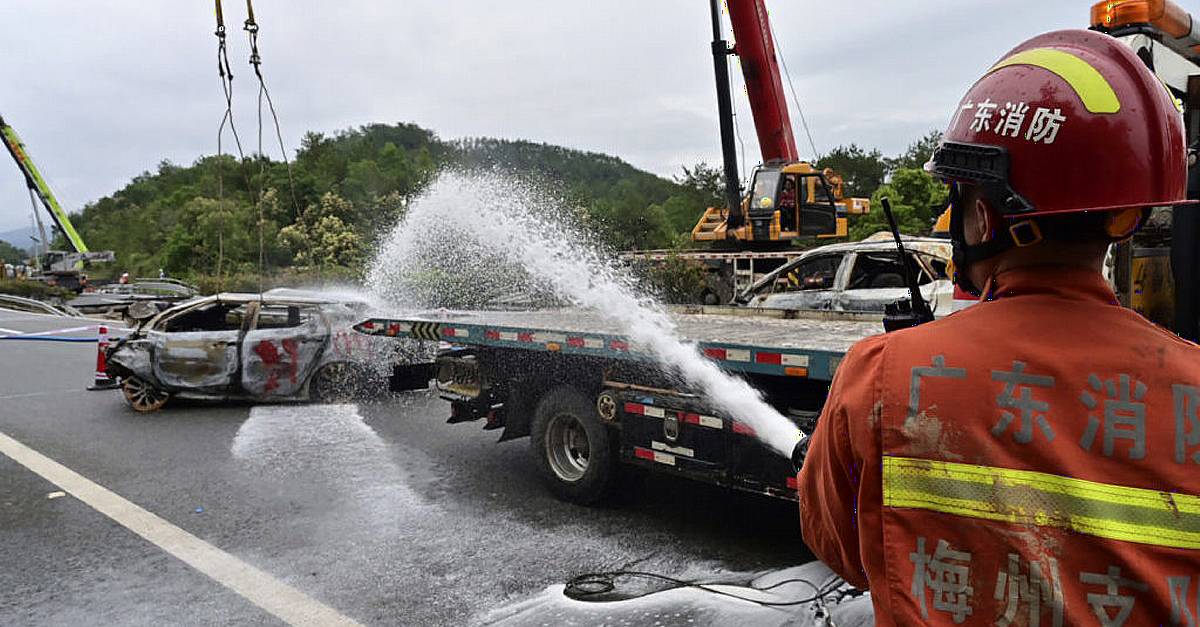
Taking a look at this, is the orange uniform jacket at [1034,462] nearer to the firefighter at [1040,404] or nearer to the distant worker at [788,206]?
the firefighter at [1040,404]

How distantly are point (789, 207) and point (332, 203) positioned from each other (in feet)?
103

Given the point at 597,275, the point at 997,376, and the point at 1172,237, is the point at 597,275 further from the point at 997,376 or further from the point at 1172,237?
the point at 997,376

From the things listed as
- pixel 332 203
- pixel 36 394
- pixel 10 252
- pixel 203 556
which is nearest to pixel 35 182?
pixel 332 203

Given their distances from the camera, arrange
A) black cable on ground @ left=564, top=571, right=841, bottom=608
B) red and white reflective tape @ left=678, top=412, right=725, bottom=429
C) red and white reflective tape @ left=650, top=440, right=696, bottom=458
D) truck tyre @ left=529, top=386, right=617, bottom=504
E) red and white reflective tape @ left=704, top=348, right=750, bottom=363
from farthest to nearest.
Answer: truck tyre @ left=529, top=386, right=617, bottom=504 → red and white reflective tape @ left=650, top=440, right=696, bottom=458 → red and white reflective tape @ left=678, top=412, right=725, bottom=429 → red and white reflective tape @ left=704, top=348, right=750, bottom=363 → black cable on ground @ left=564, top=571, right=841, bottom=608

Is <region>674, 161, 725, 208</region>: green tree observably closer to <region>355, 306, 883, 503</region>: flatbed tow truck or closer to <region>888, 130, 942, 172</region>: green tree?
<region>888, 130, 942, 172</region>: green tree

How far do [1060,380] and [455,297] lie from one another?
1571cm

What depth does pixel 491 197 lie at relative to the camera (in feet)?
33.6

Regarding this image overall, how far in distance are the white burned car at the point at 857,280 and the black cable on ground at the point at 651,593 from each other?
13.5 ft

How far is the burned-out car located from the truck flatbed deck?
106 inches

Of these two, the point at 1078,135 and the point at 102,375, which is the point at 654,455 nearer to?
the point at 1078,135

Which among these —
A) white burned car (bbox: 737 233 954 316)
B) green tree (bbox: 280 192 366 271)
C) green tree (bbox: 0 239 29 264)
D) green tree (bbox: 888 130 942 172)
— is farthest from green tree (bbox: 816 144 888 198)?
green tree (bbox: 0 239 29 264)

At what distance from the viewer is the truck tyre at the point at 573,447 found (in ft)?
18.8

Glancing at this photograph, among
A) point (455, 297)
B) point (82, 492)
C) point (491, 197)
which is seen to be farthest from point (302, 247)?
point (82, 492)

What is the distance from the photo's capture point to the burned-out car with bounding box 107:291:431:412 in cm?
1003
